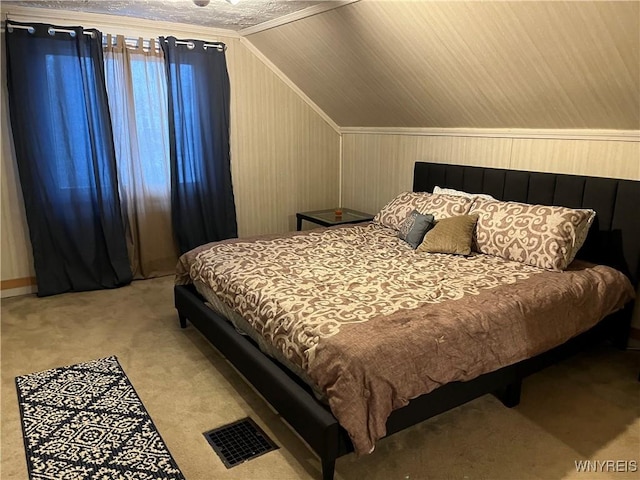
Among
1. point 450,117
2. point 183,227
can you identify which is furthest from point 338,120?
point 183,227

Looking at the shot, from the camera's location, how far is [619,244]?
117 inches

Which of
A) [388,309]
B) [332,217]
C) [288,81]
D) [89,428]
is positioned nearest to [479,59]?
[388,309]

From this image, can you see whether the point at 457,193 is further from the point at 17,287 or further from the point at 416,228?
the point at 17,287

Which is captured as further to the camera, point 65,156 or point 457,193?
point 65,156

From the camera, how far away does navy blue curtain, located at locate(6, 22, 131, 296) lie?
144 inches

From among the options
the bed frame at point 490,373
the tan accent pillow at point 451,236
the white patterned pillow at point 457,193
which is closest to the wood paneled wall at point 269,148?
the bed frame at point 490,373

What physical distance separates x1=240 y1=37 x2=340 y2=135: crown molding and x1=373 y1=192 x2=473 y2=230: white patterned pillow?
1638 millimetres

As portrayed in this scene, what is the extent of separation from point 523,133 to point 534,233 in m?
0.96

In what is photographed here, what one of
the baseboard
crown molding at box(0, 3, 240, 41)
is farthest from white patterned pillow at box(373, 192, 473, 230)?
the baseboard

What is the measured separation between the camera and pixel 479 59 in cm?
304

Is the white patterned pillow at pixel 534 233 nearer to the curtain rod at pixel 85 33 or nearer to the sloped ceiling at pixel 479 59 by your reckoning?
the sloped ceiling at pixel 479 59

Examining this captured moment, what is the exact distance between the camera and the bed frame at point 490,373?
1.94 meters

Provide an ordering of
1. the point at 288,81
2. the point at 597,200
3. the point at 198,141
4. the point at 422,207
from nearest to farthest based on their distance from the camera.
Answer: the point at 597,200 → the point at 422,207 → the point at 198,141 → the point at 288,81

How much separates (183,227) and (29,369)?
6.33 feet
